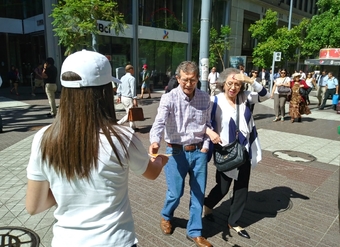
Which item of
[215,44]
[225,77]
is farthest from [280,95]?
[215,44]

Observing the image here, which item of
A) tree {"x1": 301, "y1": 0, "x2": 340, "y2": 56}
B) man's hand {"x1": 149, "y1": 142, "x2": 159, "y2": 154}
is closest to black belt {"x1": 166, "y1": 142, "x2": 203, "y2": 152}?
man's hand {"x1": 149, "y1": 142, "x2": 159, "y2": 154}

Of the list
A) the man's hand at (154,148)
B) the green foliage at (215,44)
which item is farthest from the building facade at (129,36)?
the man's hand at (154,148)

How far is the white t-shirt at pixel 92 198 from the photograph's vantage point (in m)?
1.42

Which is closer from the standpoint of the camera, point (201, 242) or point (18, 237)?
point (201, 242)

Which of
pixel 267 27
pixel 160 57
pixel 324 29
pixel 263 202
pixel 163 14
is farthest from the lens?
pixel 160 57

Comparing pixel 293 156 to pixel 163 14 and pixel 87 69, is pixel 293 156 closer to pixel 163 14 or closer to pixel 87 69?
pixel 87 69

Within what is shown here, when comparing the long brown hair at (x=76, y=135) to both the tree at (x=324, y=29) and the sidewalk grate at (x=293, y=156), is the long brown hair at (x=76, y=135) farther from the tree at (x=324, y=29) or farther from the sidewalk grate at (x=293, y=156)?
the tree at (x=324, y=29)

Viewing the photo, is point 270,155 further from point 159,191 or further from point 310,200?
point 159,191

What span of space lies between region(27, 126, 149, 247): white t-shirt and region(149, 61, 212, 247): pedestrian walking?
4.68 ft

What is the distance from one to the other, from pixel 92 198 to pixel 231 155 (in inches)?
74.4

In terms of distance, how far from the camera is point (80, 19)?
11469 mm

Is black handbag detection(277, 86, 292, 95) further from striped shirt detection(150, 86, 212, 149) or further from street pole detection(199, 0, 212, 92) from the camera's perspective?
striped shirt detection(150, 86, 212, 149)

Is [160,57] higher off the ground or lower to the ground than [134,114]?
higher

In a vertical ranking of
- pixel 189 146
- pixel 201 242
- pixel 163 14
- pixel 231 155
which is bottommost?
pixel 201 242
